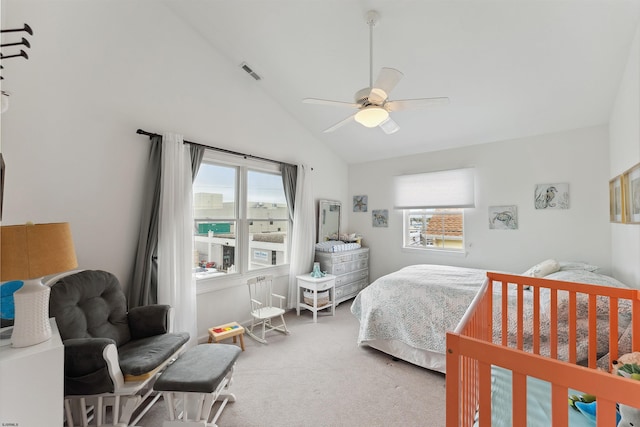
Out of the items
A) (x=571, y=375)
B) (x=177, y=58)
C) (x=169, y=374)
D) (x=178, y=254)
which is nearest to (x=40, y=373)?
(x=169, y=374)

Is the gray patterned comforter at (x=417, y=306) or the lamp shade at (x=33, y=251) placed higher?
the lamp shade at (x=33, y=251)

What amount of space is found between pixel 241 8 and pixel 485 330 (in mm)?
3315

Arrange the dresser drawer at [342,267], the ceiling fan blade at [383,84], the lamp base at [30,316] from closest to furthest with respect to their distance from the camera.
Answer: the lamp base at [30,316]
the ceiling fan blade at [383,84]
the dresser drawer at [342,267]

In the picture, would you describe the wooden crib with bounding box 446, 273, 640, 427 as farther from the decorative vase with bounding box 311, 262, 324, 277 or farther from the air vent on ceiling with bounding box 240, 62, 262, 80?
the air vent on ceiling with bounding box 240, 62, 262, 80

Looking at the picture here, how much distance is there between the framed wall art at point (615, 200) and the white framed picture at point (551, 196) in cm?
37

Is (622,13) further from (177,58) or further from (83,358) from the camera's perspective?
(83,358)

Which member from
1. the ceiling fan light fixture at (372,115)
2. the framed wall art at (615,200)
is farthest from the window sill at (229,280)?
the framed wall art at (615,200)

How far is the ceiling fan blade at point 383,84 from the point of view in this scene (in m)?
1.73

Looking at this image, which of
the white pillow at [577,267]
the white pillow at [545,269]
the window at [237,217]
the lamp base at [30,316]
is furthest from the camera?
the window at [237,217]

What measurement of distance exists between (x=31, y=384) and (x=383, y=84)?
2.47 m

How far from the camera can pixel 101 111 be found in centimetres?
218

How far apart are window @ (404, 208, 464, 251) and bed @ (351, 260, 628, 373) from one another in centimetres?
106

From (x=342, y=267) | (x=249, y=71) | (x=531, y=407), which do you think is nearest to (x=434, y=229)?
(x=342, y=267)

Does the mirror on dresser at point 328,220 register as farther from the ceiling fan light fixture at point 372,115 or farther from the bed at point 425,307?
the ceiling fan light fixture at point 372,115
